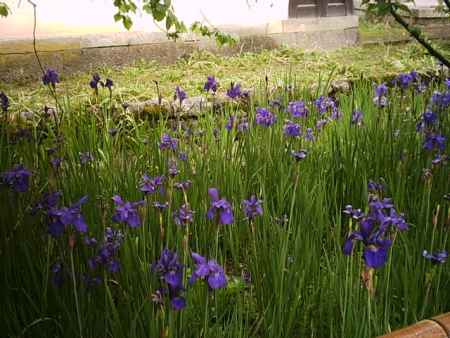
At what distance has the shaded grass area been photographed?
5066 mm

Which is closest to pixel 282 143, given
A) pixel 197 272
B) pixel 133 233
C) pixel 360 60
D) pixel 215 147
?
pixel 215 147

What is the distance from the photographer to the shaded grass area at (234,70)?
5066mm

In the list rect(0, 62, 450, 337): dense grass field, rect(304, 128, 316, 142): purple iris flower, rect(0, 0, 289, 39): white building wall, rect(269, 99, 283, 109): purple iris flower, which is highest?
rect(0, 0, 289, 39): white building wall

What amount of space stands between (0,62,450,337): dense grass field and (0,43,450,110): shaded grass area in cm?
208

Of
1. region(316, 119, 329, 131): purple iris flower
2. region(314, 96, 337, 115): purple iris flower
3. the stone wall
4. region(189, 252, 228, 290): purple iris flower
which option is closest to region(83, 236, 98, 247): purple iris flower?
region(189, 252, 228, 290): purple iris flower

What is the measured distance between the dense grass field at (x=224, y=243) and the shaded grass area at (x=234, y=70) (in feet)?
6.84

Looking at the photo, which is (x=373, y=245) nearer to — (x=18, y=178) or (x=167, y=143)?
(x=18, y=178)

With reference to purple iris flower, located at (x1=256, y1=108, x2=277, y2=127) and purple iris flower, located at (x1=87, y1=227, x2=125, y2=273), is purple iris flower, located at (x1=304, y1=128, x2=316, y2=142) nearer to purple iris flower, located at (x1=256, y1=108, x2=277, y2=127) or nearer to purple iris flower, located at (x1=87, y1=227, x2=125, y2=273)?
purple iris flower, located at (x1=256, y1=108, x2=277, y2=127)

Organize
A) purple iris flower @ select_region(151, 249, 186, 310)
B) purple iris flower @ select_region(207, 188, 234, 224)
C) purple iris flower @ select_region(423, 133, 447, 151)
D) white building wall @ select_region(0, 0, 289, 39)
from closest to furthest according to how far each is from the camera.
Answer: purple iris flower @ select_region(151, 249, 186, 310)
purple iris flower @ select_region(207, 188, 234, 224)
purple iris flower @ select_region(423, 133, 447, 151)
white building wall @ select_region(0, 0, 289, 39)

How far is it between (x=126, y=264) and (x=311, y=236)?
60 cm

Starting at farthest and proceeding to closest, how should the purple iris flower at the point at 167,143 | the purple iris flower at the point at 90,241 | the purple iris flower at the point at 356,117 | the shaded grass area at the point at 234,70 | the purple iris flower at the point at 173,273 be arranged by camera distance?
the shaded grass area at the point at 234,70 < the purple iris flower at the point at 356,117 < the purple iris flower at the point at 167,143 < the purple iris flower at the point at 90,241 < the purple iris flower at the point at 173,273

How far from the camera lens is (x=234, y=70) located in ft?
20.7

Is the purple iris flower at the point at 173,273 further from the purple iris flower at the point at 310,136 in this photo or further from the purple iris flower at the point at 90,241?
the purple iris flower at the point at 310,136

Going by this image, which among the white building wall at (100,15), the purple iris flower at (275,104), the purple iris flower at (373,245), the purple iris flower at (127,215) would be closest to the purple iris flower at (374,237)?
the purple iris flower at (373,245)
